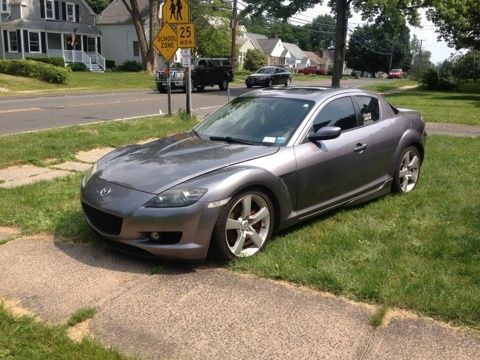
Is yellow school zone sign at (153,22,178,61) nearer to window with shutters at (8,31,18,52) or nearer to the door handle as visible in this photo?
the door handle

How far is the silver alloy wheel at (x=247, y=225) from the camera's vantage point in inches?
175

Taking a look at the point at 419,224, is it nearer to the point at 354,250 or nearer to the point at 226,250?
the point at 354,250

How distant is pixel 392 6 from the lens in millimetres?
30750

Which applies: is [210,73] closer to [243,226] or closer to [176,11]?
[176,11]

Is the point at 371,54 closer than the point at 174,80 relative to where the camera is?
No

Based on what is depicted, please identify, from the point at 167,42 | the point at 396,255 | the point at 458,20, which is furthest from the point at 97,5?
the point at 396,255

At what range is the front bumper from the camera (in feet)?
13.6

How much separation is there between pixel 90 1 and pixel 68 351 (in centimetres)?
8832

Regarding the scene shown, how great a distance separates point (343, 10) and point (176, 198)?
3243 cm

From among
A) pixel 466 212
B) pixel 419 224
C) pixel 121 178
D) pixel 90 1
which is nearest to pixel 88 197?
pixel 121 178

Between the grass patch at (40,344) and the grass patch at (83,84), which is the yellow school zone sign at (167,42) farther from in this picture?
the grass patch at (83,84)

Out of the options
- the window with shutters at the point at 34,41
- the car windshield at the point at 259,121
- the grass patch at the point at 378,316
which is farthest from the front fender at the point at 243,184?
the window with shutters at the point at 34,41

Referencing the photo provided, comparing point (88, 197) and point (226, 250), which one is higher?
point (88, 197)

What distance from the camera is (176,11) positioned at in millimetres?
13383
